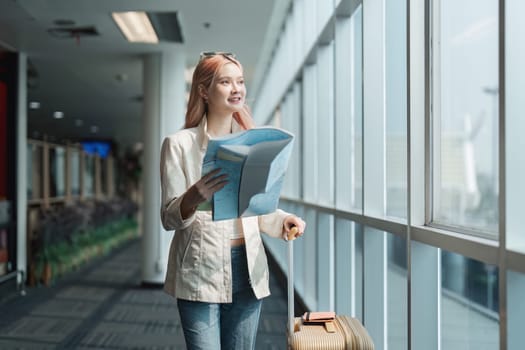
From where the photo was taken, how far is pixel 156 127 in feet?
22.3

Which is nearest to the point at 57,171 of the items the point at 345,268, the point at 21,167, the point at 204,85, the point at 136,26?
the point at 21,167

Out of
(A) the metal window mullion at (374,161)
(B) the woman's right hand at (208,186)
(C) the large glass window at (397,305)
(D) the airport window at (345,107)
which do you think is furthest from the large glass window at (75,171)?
(B) the woman's right hand at (208,186)

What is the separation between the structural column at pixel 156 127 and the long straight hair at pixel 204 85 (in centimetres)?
496

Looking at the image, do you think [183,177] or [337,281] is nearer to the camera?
[183,177]

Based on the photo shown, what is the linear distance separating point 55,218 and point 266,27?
3.80 metres

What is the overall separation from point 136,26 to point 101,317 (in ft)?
9.41

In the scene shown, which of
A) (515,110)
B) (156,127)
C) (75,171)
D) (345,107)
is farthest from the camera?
(75,171)

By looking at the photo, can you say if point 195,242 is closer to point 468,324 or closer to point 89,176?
point 468,324

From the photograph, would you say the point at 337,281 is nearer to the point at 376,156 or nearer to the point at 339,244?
the point at 339,244

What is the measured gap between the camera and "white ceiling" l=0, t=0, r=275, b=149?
16.3 feet

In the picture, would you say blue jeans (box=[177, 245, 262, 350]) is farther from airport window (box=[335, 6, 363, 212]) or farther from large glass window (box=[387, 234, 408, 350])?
airport window (box=[335, 6, 363, 212])

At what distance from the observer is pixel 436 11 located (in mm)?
2299

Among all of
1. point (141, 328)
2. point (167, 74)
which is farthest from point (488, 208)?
point (141, 328)

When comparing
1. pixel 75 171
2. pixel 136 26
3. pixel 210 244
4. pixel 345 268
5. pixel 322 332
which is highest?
pixel 136 26
